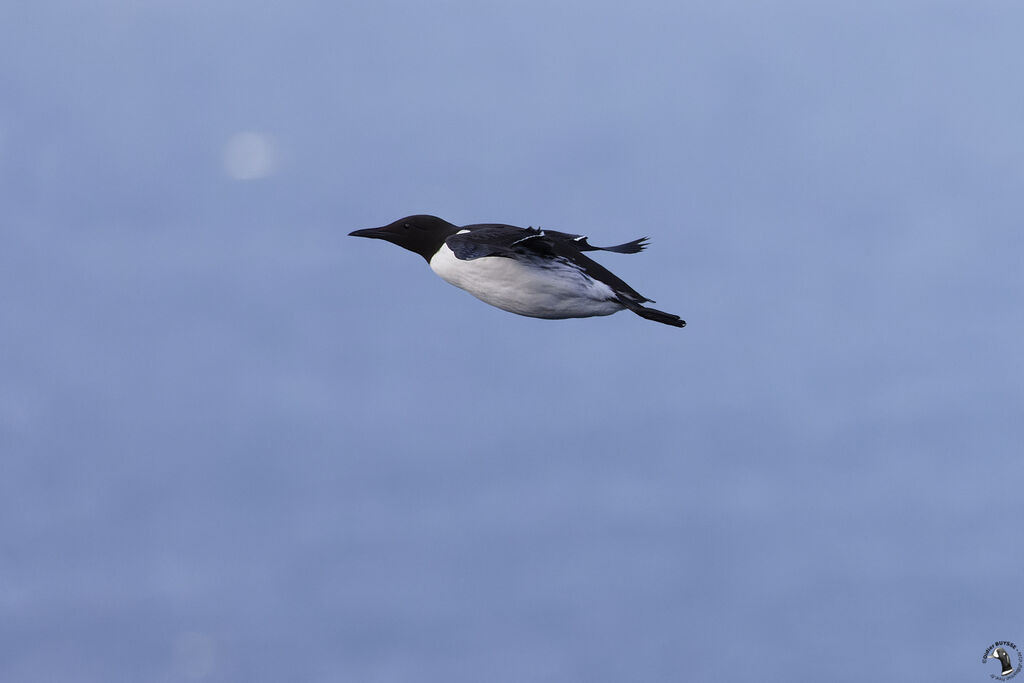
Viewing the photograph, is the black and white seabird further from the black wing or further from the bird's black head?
the bird's black head

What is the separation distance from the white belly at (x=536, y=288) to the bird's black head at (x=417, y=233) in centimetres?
92

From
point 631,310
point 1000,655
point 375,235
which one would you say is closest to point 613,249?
point 631,310

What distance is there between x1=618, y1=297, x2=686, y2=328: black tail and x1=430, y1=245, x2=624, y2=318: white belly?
0.12 metres

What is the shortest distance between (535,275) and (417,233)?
83.6 inches

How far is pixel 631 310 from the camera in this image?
62.0 feet

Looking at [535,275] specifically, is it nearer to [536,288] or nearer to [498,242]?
[536,288]

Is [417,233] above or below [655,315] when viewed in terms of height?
above

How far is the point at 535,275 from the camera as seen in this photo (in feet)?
60.8

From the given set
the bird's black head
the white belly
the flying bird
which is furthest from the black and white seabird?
the flying bird

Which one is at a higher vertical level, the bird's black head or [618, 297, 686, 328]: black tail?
the bird's black head

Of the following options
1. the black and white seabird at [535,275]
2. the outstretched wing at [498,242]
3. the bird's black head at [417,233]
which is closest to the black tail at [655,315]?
the black and white seabird at [535,275]

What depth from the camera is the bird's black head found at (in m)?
19.9

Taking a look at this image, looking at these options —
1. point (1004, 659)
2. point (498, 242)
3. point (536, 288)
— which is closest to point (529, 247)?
point (498, 242)

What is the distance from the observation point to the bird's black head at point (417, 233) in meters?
19.9
